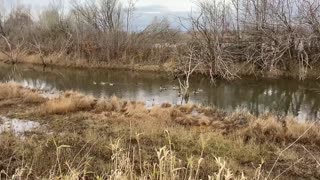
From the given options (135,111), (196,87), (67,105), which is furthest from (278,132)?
(196,87)

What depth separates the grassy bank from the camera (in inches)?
251

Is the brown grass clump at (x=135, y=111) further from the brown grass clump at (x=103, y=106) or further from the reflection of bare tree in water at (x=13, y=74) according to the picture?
the reflection of bare tree in water at (x=13, y=74)

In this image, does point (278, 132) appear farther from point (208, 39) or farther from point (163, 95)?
point (208, 39)

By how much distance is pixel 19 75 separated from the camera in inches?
1025

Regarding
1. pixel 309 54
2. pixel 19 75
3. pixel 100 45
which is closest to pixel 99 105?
pixel 19 75

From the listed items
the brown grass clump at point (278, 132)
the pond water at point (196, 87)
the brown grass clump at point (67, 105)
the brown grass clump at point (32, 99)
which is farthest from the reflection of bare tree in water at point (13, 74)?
the brown grass clump at point (278, 132)

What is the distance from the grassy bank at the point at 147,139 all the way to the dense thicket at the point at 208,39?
18.7ft

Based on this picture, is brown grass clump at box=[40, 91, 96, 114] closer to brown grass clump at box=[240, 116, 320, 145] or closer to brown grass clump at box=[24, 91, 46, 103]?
brown grass clump at box=[24, 91, 46, 103]

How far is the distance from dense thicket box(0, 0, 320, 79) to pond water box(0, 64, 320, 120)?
1.43 meters

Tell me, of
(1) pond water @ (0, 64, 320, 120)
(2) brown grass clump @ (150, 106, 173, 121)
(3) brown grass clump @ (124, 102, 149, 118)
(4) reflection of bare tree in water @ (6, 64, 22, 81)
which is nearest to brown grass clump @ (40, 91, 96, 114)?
(3) brown grass clump @ (124, 102, 149, 118)

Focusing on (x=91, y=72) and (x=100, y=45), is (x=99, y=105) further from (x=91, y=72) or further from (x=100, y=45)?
(x=100, y=45)

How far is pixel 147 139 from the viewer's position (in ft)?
30.9

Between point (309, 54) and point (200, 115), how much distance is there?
1469cm

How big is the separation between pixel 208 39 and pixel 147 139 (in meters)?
15.6
